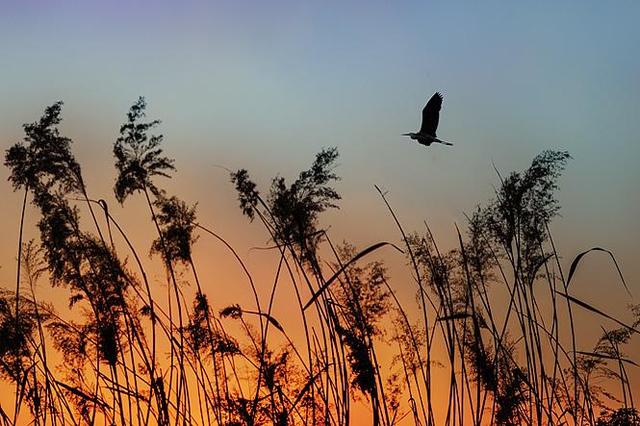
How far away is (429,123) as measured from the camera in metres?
5.42

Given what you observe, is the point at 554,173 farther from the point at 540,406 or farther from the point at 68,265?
the point at 68,265

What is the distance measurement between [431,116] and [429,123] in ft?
0.21

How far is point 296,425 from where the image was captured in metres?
4.11

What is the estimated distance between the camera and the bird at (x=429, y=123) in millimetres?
5266

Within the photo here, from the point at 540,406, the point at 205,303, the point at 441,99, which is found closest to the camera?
the point at 540,406

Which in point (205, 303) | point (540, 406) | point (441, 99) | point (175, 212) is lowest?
point (540, 406)

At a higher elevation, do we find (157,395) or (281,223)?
(281,223)

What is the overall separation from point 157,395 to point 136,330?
1.52 feet

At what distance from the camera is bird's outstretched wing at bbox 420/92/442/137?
5367 mm

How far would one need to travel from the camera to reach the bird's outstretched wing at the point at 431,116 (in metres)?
5.37

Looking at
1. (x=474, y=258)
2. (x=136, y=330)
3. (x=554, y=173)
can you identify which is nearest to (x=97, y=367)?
(x=136, y=330)

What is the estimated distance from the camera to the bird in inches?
207

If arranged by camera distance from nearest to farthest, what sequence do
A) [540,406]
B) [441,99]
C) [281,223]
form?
[281,223]
[540,406]
[441,99]

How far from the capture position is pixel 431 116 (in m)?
5.45
